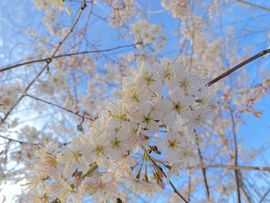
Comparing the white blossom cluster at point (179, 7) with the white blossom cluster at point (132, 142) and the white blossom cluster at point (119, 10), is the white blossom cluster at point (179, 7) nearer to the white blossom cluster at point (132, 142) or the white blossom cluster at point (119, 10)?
the white blossom cluster at point (119, 10)

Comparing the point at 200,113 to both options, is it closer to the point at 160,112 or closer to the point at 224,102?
the point at 160,112

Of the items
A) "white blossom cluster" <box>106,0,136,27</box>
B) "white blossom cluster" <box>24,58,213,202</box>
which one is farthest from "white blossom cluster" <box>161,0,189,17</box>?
"white blossom cluster" <box>24,58,213,202</box>

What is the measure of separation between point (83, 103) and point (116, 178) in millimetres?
4745

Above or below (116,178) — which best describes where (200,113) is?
above

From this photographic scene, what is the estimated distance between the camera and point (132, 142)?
1195mm

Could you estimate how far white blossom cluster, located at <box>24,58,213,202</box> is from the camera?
119cm

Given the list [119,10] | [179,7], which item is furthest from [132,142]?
[179,7]

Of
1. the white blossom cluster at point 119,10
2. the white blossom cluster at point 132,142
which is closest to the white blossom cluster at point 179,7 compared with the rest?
the white blossom cluster at point 119,10

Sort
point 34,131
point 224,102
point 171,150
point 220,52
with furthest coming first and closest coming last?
point 220,52 < point 34,131 < point 224,102 < point 171,150

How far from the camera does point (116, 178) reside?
131 cm

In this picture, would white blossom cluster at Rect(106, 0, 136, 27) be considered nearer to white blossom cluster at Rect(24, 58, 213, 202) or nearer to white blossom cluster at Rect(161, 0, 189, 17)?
white blossom cluster at Rect(161, 0, 189, 17)

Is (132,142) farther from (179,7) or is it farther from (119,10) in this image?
(179,7)

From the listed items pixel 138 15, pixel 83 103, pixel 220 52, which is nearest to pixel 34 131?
pixel 83 103

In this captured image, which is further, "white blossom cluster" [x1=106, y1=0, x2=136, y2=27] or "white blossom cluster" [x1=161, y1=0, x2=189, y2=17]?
"white blossom cluster" [x1=161, y1=0, x2=189, y2=17]
